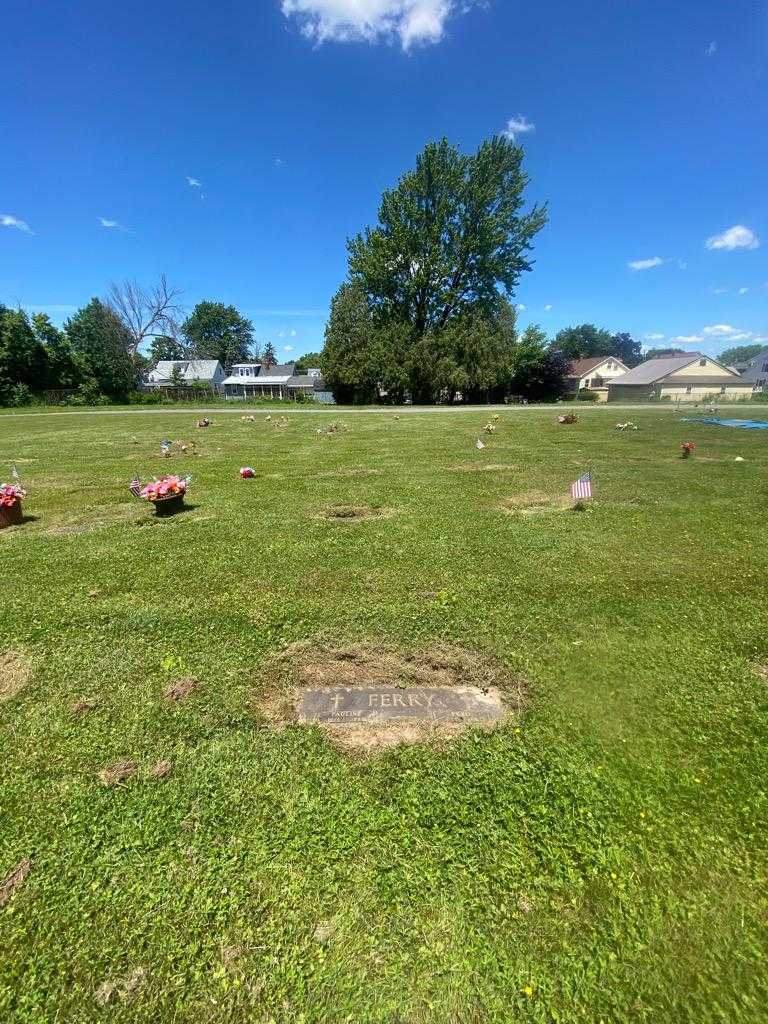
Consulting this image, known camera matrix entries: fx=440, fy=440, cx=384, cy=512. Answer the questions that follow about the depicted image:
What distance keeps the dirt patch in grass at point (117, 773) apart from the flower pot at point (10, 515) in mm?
5766

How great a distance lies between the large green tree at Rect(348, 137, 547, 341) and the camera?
34438 millimetres

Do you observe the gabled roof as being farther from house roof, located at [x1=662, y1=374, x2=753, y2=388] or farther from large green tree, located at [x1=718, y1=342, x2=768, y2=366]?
large green tree, located at [x1=718, y1=342, x2=768, y2=366]

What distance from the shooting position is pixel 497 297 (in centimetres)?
3772

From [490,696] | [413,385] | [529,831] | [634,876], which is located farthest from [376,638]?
Answer: [413,385]

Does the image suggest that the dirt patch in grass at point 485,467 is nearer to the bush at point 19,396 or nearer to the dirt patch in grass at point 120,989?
the dirt patch in grass at point 120,989

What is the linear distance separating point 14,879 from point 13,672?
1.74 m

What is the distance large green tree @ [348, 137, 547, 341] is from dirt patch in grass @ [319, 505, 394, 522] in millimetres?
31627

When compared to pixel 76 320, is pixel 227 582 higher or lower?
lower

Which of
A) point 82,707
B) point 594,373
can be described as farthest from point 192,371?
point 82,707

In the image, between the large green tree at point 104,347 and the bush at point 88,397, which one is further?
the large green tree at point 104,347

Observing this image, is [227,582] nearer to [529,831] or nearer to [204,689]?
[204,689]

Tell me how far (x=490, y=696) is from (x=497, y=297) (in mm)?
41001

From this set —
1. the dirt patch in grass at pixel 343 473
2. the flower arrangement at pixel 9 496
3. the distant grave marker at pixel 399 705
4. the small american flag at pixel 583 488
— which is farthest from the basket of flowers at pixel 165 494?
the small american flag at pixel 583 488

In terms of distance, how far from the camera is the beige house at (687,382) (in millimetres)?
48375
